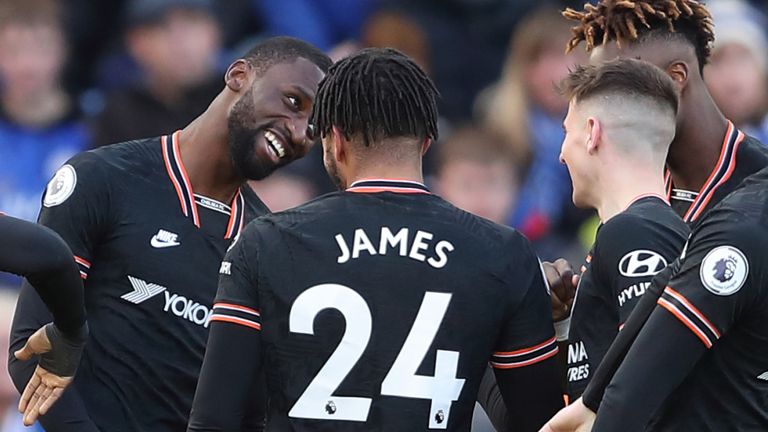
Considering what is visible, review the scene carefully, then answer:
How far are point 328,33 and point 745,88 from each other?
2723 mm

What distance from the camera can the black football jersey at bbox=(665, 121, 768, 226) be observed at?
466 cm

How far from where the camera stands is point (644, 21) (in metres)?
Result: 4.66

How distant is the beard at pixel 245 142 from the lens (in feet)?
16.2

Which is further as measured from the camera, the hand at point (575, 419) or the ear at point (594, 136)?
the ear at point (594, 136)

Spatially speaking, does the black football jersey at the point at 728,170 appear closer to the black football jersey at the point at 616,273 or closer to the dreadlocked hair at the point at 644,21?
the dreadlocked hair at the point at 644,21

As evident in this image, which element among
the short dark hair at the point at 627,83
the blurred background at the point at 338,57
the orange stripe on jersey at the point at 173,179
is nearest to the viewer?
the short dark hair at the point at 627,83

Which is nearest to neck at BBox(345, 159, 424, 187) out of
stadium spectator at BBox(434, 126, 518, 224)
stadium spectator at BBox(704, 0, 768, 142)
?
stadium spectator at BBox(434, 126, 518, 224)

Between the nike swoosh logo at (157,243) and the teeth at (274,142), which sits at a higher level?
the teeth at (274,142)

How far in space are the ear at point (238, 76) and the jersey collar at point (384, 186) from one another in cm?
121

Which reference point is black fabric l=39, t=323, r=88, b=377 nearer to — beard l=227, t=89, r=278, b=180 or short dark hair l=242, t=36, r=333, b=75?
beard l=227, t=89, r=278, b=180

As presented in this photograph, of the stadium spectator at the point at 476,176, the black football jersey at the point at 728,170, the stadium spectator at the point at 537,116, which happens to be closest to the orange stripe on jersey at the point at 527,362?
the black football jersey at the point at 728,170

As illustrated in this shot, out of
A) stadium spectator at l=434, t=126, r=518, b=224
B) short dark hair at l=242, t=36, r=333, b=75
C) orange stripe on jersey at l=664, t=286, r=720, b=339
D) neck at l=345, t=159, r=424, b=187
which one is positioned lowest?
stadium spectator at l=434, t=126, r=518, b=224

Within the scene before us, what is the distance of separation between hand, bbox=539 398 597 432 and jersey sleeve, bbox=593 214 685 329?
269 mm

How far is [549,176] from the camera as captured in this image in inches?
363
